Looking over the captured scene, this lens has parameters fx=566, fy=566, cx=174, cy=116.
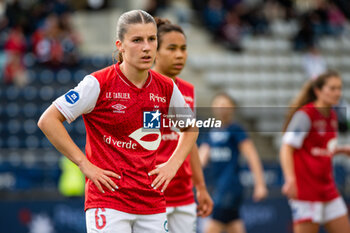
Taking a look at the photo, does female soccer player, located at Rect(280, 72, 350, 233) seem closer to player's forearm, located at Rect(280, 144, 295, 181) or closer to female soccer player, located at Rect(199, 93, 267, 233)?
player's forearm, located at Rect(280, 144, 295, 181)

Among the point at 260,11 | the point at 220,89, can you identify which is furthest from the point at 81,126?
the point at 260,11

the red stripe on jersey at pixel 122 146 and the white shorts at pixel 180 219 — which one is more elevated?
the red stripe on jersey at pixel 122 146

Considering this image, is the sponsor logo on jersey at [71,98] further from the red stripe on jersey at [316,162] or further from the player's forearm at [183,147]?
the red stripe on jersey at [316,162]

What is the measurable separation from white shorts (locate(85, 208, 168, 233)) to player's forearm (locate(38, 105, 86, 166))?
0.35m

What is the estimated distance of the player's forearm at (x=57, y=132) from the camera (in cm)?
350

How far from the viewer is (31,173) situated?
33.1 ft

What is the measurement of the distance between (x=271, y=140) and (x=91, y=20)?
20.6 ft

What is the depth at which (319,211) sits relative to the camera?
19.2ft

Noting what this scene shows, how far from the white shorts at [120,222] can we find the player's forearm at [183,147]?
0.39 meters

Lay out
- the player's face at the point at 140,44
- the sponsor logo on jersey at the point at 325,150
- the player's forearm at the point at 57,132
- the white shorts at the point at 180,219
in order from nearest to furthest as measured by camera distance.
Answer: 1. the player's forearm at the point at 57,132
2. the player's face at the point at 140,44
3. the white shorts at the point at 180,219
4. the sponsor logo on jersey at the point at 325,150

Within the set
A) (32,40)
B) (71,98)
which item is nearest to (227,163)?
(71,98)

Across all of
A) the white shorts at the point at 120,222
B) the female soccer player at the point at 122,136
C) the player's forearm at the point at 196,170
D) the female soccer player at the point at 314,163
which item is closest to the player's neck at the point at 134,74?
the female soccer player at the point at 122,136

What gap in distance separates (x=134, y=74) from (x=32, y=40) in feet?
36.2

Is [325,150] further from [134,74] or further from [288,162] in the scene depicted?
[134,74]
